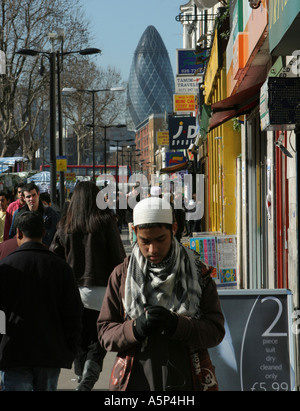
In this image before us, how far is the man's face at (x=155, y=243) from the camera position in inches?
148

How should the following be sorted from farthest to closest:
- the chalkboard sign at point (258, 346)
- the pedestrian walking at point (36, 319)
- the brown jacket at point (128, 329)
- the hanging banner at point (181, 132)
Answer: the hanging banner at point (181, 132) → the chalkboard sign at point (258, 346) → the pedestrian walking at point (36, 319) → the brown jacket at point (128, 329)

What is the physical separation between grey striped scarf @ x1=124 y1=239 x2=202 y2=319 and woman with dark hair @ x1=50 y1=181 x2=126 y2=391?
3.12 meters

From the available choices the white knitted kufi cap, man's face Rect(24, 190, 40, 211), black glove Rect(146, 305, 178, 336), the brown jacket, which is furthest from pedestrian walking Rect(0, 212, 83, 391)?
man's face Rect(24, 190, 40, 211)

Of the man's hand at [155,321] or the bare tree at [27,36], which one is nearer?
the man's hand at [155,321]

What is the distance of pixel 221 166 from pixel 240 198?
3019 millimetres

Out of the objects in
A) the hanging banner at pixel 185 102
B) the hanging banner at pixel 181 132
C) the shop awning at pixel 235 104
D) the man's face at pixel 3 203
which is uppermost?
the hanging banner at pixel 185 102

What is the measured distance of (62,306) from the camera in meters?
5.01

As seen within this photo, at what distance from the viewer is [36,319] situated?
486 cm

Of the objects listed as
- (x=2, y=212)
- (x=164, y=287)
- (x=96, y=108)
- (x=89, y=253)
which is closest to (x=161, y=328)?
(x=164, y=287)

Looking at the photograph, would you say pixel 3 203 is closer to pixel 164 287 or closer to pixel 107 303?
pixel 107 303

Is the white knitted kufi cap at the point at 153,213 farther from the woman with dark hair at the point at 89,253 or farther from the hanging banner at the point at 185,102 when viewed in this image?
the hanging banner at the point at 185,102

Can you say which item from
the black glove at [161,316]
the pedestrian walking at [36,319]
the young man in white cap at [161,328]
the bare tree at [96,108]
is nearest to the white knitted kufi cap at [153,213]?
the young man in white cap at [161,328]

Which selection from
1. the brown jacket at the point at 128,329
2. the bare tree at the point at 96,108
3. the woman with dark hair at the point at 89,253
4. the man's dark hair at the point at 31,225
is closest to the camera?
the brown jacket at the point at 128,329

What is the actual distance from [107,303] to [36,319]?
Answer: 3.27ft
